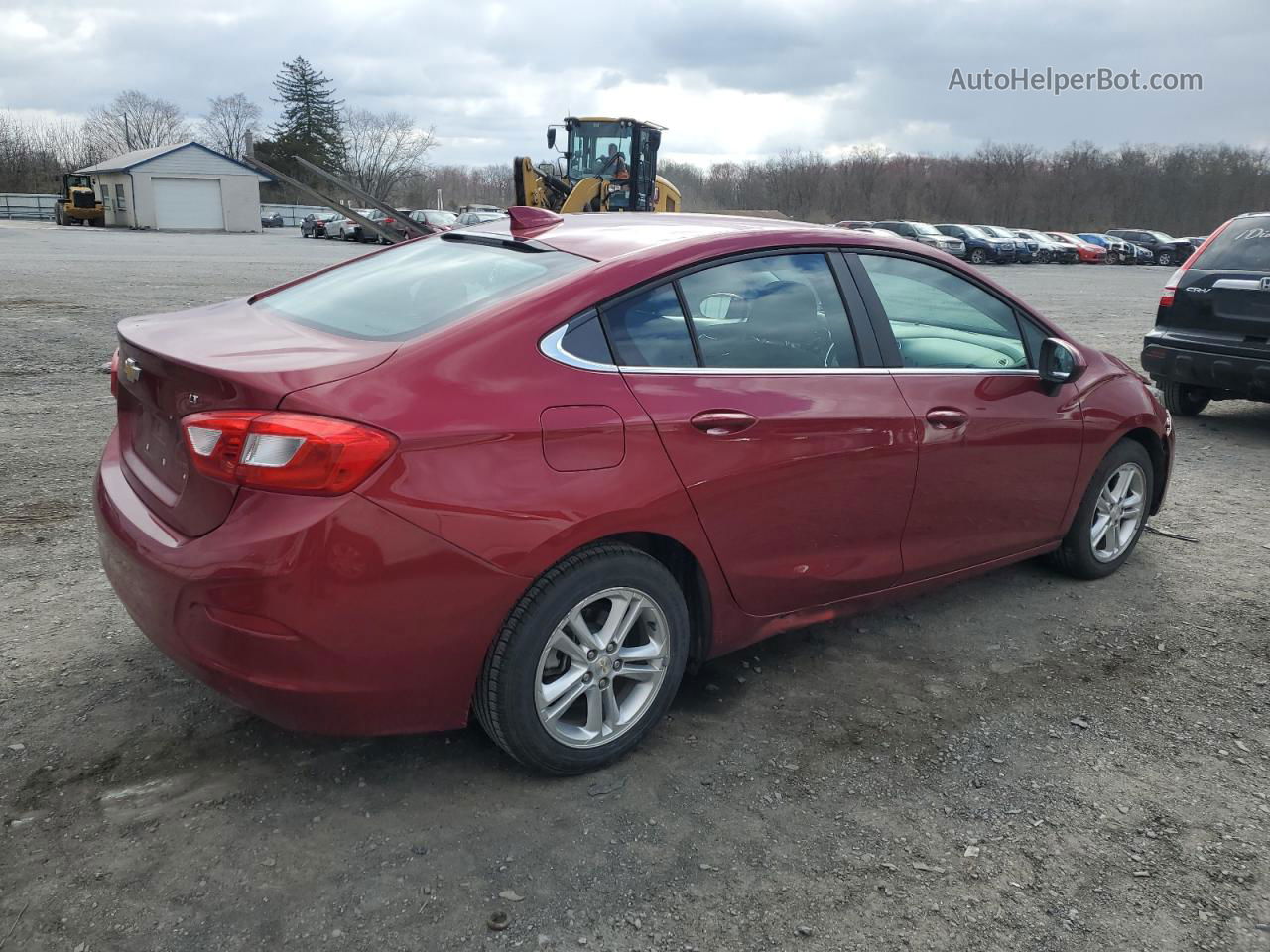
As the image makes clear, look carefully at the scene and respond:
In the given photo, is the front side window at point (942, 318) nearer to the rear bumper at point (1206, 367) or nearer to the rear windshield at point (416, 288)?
the rear windshield at point (416, 288)

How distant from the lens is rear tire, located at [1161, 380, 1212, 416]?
8.48m

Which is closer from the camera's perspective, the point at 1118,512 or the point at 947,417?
the point at 947,417

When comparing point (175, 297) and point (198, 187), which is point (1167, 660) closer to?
point (175, 297)

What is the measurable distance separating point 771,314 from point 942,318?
0.93m

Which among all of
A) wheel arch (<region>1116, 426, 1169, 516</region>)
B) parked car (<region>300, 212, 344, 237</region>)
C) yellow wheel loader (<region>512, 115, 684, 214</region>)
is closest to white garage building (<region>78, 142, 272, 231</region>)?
parked car (<region>300, 212, 344, 237</region>)

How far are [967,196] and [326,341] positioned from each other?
8516cm

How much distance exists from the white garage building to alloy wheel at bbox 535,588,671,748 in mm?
56663

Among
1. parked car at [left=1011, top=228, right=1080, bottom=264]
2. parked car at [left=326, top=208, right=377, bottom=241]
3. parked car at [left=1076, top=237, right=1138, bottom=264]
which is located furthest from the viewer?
parked car at [left=1076, top=237, right=1138, bottom=264]

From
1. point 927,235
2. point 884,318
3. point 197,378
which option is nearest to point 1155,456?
point 884,318

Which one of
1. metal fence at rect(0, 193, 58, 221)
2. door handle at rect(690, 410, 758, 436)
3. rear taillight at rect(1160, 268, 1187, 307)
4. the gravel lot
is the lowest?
the gravel lot

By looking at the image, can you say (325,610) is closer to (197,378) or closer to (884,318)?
(197,378)

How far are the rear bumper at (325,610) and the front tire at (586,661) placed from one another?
0.29 ft

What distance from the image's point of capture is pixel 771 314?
10.8 ft

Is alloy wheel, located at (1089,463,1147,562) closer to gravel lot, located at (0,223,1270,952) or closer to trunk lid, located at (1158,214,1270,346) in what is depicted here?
gravel lot, located at (0,223,1270,952)
